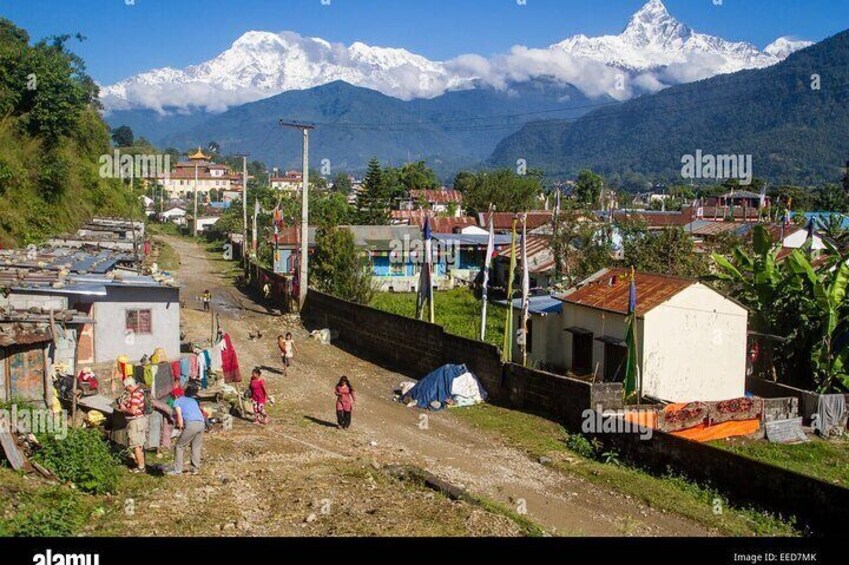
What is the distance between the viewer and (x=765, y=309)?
76.0ft

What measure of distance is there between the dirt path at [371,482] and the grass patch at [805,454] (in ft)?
13.9

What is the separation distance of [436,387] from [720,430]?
643 cm

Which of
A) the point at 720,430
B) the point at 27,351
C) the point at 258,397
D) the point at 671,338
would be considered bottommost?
the point at 720,430

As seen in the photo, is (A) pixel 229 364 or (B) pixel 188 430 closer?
(B) pixel 188 430

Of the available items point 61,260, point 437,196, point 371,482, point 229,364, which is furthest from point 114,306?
point 437,196

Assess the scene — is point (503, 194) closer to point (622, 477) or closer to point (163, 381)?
point (163, 381)

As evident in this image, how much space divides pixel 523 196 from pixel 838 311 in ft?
193

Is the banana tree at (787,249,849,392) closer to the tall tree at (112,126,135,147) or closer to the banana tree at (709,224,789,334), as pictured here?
the banana tree at (709,224,789,334)

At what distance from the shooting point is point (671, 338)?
786 inches

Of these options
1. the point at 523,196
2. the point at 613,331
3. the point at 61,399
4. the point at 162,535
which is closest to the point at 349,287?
the point at 613,331

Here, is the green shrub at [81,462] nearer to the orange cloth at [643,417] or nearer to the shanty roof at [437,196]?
→ the orange cloth at [643,417]

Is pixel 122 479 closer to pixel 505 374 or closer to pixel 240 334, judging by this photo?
pixel 505 374

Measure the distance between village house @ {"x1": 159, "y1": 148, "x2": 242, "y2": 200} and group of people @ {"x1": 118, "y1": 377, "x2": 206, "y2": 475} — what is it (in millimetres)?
122227

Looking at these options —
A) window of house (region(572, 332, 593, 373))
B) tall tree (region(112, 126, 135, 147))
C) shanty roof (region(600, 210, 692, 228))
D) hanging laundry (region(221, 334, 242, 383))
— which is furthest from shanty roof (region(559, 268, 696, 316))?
tall tree (region(112, 126, 135, 147))
